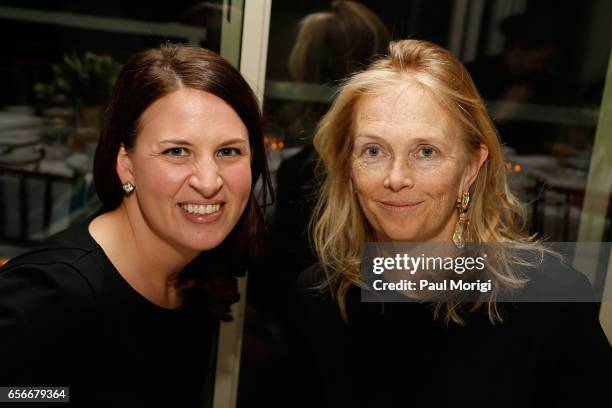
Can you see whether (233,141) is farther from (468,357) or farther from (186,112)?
(468,357)

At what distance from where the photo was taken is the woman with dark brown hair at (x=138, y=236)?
1.16 metres

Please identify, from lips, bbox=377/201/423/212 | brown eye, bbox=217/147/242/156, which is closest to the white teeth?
brown eye, bbox=217/147/242/156

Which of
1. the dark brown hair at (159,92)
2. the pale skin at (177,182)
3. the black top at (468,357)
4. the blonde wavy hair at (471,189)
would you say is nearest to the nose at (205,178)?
the pale skin at (177,182)

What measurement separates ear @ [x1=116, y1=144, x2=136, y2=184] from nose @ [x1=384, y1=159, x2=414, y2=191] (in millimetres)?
505

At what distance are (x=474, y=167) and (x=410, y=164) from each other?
137 mm

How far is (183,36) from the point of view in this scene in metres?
1.59

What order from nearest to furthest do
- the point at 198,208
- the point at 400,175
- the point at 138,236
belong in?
the point at 400,175, the point at 198,208, the point at 138,236

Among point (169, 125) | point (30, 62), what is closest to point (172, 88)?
point (169, 125)

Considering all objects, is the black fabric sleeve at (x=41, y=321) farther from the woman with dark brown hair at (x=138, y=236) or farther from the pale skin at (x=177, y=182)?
the pale skin at (x=177, y=182)

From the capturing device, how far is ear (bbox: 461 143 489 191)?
1148mm

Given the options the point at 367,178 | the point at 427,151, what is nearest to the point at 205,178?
the point at 367,178

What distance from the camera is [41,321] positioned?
114 centimetres

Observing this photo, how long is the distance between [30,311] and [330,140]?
63cm

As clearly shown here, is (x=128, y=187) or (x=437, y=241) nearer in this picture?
(x=437, y=241)
